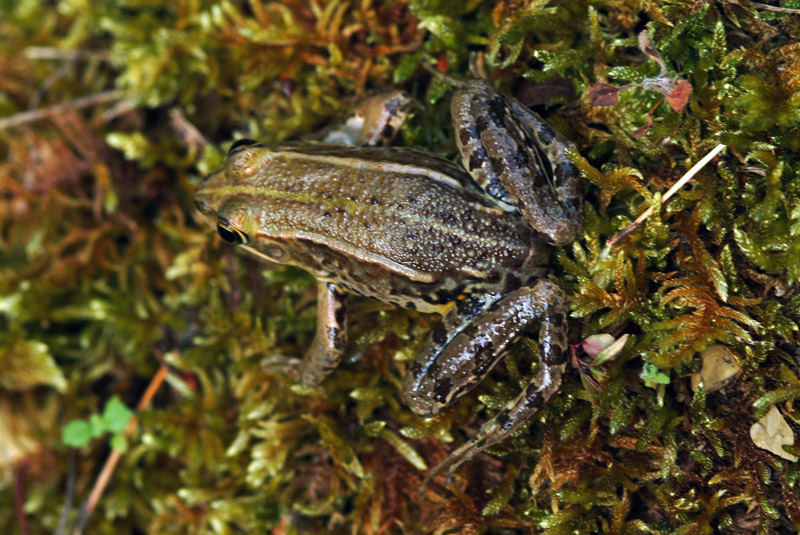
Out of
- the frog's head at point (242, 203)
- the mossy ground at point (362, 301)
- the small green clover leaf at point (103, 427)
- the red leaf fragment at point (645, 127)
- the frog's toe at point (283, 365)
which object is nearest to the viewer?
the mossy ground at point (362, 301)

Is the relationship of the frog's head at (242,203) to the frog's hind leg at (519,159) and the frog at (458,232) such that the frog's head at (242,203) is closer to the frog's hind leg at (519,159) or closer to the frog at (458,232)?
the frog at (458,232)

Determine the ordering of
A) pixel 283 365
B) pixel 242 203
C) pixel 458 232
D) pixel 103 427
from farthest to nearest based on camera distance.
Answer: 1. pixel 103 427
2. pixel 283 365
3. pixel 242 203
4. pixel 458 232

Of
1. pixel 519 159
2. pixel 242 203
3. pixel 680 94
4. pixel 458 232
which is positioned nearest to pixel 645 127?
pixel 680 94

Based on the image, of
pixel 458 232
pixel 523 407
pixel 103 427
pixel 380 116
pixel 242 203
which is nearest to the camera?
pixel 523 407

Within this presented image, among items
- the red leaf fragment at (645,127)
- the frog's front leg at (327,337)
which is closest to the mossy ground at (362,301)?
the red leaf fragment at (645,127)

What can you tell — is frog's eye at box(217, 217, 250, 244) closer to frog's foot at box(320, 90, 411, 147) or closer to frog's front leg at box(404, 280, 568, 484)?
frog's foot at box(320, 90, 411, 147)

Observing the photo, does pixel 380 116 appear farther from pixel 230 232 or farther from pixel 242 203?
pixel 230 232

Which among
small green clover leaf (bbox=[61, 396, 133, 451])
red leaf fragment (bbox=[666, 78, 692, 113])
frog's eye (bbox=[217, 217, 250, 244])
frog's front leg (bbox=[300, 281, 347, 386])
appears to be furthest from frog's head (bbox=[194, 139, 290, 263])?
red leaf fragment (bbox=[666, 78, 692, 113])
